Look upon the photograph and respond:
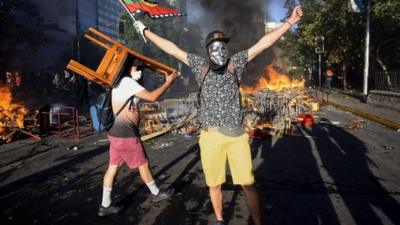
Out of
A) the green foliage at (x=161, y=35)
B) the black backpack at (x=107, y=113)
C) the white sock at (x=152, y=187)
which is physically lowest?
the white sock at (x=152, y=187)

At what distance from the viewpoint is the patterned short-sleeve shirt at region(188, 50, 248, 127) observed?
11.1 feet

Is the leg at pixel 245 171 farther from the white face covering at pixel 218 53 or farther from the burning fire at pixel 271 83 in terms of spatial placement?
the burning fire at pixel 271 83

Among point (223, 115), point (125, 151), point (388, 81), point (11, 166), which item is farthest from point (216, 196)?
point (388, 81)

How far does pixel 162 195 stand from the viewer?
4816mm

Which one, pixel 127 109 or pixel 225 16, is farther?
pixel 225 16

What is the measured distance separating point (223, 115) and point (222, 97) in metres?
0.18

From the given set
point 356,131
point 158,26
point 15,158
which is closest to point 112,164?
point 15,158

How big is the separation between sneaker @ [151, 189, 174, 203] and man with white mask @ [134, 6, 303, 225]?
149 centimetres

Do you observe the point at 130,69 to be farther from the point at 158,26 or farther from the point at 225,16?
the point at 158,26

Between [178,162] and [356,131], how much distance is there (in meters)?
5.57

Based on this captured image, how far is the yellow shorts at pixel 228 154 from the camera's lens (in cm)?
338

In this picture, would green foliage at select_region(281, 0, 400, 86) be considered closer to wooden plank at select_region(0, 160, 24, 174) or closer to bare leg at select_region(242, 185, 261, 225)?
wooden plank at select_region(0, 160, 24, 174)

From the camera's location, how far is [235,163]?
3.43 meters

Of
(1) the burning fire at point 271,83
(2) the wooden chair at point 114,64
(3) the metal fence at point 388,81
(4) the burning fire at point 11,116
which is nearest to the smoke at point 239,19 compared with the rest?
(1) the burning fire at point 271,83
